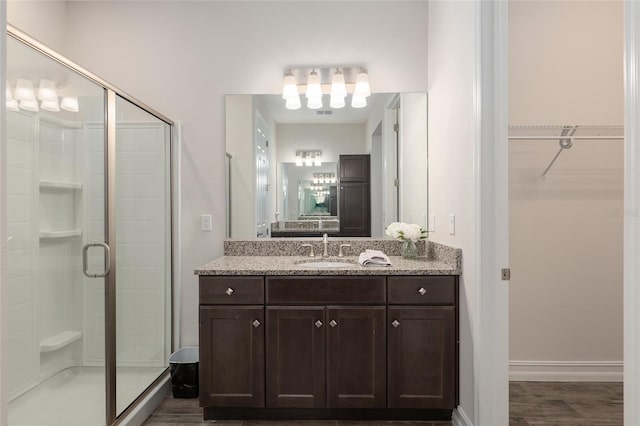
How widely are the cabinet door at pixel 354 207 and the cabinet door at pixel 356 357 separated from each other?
85cm

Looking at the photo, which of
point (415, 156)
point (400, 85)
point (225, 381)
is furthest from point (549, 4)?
point (225, 381)

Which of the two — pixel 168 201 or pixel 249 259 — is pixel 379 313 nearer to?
pixel 249 259

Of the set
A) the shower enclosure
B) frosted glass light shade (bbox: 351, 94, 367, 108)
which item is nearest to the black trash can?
the shower enclosure

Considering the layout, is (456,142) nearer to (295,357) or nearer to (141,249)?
(295,357)

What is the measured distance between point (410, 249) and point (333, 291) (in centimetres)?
72

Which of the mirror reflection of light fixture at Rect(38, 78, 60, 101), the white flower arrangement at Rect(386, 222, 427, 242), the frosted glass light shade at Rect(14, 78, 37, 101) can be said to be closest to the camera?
the frosted glass light shade at Rect(14, 78, 37, 101)

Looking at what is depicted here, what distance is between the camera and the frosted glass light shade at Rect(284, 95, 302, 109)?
9.46ft

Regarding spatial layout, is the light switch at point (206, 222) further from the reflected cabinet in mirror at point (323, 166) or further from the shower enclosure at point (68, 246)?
the shower enclosure at point (68, 246)

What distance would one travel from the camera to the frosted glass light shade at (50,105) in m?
2.08

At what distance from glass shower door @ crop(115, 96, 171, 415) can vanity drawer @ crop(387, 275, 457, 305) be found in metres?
1.58

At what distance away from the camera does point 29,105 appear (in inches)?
79.4

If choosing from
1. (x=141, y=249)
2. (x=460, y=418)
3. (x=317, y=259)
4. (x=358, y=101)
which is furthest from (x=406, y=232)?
(x=141, y=249)

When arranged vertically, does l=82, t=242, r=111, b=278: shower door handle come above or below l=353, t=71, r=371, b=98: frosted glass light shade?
below

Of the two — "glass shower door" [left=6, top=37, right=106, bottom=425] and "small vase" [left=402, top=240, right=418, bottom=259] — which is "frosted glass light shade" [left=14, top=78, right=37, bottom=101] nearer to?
"glass shower door" [left=6, top=37, right=106, bottom=425]
